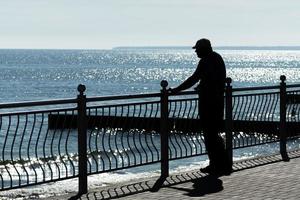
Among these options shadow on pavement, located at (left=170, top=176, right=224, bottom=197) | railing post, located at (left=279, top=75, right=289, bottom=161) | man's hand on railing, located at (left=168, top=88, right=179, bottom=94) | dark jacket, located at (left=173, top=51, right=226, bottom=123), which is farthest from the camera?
railing post, located at (left=279, top=75, right=289, bottom=161)

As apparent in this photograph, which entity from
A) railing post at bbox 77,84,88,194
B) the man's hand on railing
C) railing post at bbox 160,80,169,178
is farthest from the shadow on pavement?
the man's hand on railing

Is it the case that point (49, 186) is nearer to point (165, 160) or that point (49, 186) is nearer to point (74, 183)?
point (74, 183)

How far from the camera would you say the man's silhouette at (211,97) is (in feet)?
35.8

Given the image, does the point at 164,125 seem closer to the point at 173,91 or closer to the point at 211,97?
the point at 173,91

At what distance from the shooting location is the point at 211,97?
10953 millimetres

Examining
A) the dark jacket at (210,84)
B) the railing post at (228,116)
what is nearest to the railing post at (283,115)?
the railing post at (228,116)

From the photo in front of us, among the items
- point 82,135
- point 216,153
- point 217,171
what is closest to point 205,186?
point 217,171

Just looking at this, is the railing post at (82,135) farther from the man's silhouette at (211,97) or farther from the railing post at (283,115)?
the railing post at (283,115)

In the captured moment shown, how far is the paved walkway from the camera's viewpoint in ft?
30.4

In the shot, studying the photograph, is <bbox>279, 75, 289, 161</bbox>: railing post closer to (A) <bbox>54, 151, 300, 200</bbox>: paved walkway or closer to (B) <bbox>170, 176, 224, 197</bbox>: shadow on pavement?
(A) <bbox>54, 151, 300, 200</bbox>: paved walkway

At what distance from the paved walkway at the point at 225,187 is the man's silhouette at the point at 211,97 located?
0.30 metres

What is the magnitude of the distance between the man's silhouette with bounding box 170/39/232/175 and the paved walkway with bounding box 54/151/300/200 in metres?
0.30

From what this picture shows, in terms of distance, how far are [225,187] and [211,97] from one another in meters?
1.65

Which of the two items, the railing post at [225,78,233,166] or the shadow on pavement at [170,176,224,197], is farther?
the railing post at [225,78,233,166]
